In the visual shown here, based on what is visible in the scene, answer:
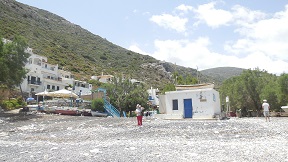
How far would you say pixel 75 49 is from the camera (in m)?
127

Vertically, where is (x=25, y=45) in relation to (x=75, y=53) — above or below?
below

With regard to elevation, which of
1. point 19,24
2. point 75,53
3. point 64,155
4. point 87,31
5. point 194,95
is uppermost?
point 87,31

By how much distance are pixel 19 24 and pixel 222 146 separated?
11566 cm

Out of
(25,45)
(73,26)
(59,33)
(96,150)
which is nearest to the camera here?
(96,150)

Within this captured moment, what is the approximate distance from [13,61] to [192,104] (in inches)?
785

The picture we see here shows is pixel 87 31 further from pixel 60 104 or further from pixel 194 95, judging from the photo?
pixel 194 95

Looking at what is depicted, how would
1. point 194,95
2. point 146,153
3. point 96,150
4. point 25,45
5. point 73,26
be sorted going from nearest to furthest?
point 146,153, point 96,150, point 194,95, point 25,45, point 73,26

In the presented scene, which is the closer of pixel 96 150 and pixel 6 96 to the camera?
pixel 96 150

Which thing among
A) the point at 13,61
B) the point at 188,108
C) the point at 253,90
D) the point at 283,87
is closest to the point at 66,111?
the point at 13,61

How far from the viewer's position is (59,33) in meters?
137

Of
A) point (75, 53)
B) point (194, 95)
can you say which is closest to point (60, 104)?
point (194, 95)

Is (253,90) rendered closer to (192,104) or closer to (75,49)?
(192,104)

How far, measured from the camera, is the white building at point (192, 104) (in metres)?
29.7

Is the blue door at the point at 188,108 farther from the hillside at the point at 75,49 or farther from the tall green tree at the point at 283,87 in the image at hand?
the hillside at the point at 75,49
